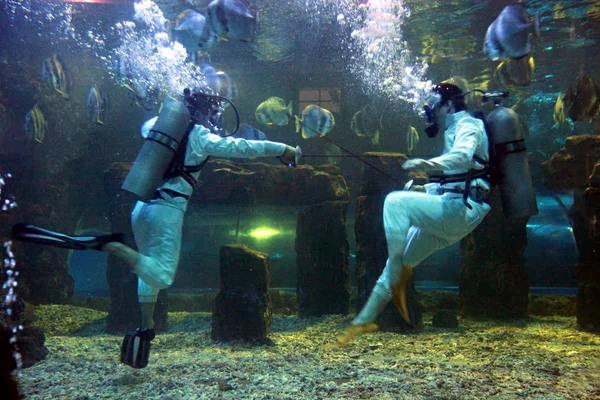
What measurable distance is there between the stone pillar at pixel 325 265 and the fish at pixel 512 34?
396cm

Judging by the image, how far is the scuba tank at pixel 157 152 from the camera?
Answer: 399cm

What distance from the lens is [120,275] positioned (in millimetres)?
7840

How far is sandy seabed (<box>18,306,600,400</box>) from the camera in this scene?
12.3 ft

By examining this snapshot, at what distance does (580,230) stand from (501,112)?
13.8ft

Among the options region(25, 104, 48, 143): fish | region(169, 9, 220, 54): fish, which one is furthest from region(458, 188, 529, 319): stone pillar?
region(25, 104, 48, 143): fish

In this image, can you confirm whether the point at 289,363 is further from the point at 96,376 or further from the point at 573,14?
the point at 573,14

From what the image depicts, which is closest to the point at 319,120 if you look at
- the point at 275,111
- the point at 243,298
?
the point at 275,111

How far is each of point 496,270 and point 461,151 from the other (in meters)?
5.14

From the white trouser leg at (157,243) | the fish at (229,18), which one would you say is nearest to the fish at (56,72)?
the fish at (229,18)

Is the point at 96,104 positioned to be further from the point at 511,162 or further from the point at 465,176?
the point at 511,162

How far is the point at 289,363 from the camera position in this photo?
4.96 meters

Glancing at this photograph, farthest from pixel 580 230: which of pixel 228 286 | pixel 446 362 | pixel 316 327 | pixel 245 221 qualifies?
pixel 245 221

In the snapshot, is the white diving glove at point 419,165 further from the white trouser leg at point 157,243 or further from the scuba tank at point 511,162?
the white trouser leg at point 157,243

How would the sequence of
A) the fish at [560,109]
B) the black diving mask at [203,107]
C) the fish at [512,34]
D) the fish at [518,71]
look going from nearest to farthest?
the black diving mask at [203,107]
the fish at [512,34]
the fish at [518,71]
the fish at [560,109]
